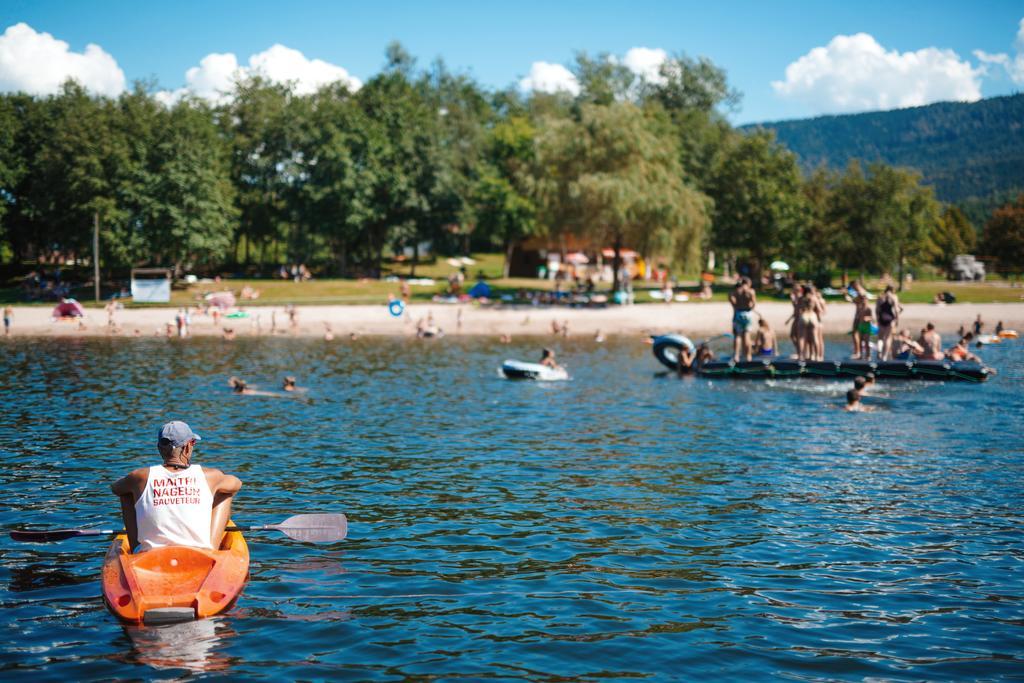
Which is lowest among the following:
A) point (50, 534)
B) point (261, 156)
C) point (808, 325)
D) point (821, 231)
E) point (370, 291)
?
point (50, 534)

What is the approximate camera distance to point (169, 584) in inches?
407

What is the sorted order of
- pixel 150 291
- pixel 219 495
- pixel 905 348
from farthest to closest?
pixel 150 291 < pixel 905 348 < pixel 219 495

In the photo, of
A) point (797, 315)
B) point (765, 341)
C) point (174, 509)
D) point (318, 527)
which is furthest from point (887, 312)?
point (174, 509)

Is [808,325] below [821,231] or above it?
below

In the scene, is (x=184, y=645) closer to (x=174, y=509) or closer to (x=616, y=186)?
(x=174, y=509)

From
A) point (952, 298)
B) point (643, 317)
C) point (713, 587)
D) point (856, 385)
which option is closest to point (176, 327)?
point (643, 317)

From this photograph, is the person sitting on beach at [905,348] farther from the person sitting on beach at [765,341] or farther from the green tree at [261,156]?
the green tree at [261,156]

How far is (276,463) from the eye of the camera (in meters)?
19.9

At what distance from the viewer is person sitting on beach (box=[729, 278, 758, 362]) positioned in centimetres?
3254

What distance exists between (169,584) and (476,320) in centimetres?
4640

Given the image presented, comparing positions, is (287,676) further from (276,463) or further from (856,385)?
(856,385)

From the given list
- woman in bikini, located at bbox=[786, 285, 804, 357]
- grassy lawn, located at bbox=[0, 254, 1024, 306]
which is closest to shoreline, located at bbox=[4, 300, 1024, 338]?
grassy lawn, located at bbox=[0, 254, 1024, 306]

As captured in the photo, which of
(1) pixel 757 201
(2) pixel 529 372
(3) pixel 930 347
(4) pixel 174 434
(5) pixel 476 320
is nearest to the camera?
(4) pixel 174 434

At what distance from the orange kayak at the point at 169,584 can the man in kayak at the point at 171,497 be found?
0.16 m
